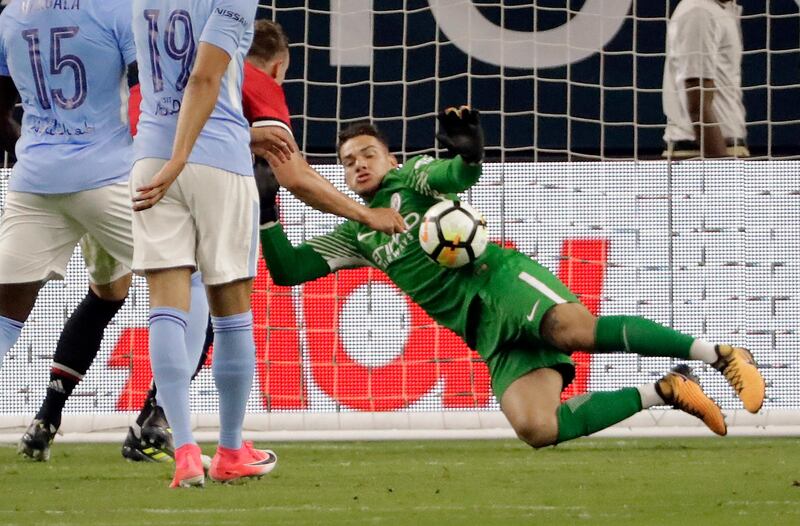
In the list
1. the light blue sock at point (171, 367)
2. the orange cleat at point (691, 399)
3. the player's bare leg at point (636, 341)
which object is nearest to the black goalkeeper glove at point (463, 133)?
the player's bare leg at point (636, 341)

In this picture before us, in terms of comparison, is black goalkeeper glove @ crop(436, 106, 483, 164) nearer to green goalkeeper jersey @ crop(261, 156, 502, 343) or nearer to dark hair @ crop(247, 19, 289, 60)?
green goalkeeper jersey @ crop(261, 156, 502, 343)

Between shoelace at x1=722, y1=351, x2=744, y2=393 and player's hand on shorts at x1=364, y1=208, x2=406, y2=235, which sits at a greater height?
player's hand on shorts at x1=364, y1=208, x2=406, y2=235

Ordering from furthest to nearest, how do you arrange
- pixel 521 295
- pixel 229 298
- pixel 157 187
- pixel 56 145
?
pixel 521 295, pixel 56 145, pixel 229 298, pixel 157 187

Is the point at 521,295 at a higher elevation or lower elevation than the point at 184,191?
lower

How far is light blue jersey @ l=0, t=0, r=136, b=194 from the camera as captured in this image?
5.48 meters

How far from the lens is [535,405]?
5.62 meters

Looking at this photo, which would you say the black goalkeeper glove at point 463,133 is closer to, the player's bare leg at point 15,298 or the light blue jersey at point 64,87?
the light blue jersey at point 64,87

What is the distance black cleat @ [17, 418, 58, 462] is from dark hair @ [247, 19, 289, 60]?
1752 millimetres

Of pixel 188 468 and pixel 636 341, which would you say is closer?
pixel 188 468

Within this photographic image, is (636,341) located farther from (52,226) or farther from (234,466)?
(52,226)

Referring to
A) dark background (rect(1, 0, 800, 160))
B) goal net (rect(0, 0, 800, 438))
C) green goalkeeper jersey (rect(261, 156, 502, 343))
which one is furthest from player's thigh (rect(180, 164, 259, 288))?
dark background (rect(1, 0, 800, 160))

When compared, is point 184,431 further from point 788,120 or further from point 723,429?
point 788,120

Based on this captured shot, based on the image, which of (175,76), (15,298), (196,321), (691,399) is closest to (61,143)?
(15,298)

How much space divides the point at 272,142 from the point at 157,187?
803 mm
